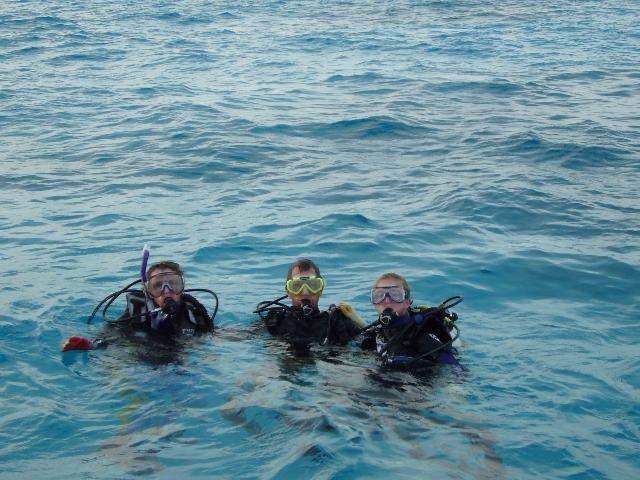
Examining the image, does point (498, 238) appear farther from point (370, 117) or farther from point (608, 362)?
point (370, 117)

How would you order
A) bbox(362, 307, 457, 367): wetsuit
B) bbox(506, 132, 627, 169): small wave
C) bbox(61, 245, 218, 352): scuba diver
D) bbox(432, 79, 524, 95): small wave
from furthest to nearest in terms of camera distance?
bbox(432, 79, 524, 95): small wave
bbox(506, 132, 627, 169): small wave
bbox(61, 245, 218, 352): scuba diver
bbox(362, 307, 457, 367): wetsuit

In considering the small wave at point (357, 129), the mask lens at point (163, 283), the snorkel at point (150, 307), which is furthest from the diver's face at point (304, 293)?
the small wave at point (357, 129)

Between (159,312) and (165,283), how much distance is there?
229mm

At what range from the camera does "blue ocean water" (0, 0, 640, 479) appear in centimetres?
492

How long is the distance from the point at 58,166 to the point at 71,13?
1745 centimetres

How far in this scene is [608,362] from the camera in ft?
21.0

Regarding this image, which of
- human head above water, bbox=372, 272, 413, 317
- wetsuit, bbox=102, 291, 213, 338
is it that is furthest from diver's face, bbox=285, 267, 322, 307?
wetsuit, bbox=102, 291, 213, 338

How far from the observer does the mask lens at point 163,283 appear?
6.31 m

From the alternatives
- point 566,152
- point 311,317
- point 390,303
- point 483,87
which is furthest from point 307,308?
point 483,87

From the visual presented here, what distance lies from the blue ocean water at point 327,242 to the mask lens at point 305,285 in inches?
20.7

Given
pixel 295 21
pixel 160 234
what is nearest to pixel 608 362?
pixel 160 234

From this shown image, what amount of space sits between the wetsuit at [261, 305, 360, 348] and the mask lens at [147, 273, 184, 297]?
88 centimetres

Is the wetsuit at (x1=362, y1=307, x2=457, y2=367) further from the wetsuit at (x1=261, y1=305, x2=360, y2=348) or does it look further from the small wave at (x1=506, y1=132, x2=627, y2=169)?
the small wave at (x1=506, y1=132, x2=627, y2=169)

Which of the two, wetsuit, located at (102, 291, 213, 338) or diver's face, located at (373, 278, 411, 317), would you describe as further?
wetsuit, located at (102, 291, 213, 338)
